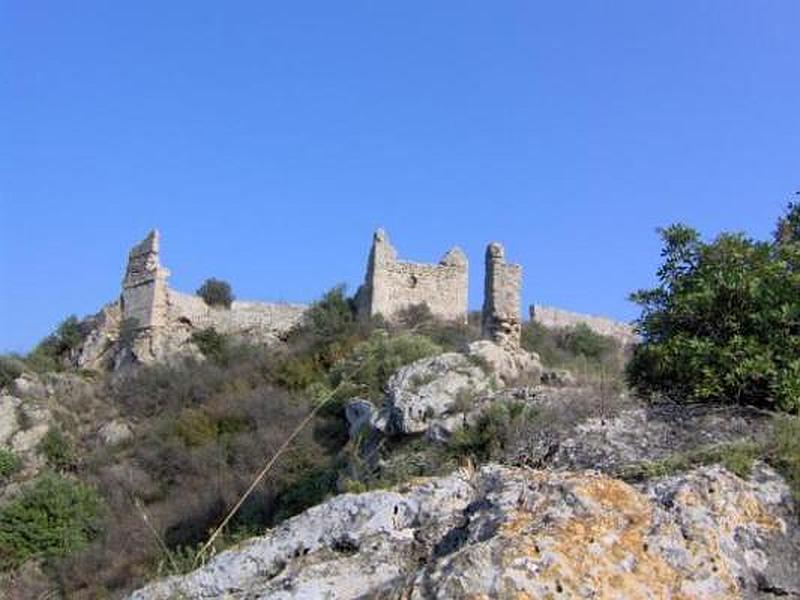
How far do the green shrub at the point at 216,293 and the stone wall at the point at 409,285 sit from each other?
17.3ft

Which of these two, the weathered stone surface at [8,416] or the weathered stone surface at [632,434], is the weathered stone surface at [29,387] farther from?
the weathered stone surface at [632,434]

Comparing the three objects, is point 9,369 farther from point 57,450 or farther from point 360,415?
point 360,415

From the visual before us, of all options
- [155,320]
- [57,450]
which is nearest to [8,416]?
[57,450]

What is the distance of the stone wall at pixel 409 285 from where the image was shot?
2888 centimetres

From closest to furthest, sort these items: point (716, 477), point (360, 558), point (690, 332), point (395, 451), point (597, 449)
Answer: point (360, 558)
point (716, 477)
point (597, 449)
point (690, 332)
point (395, 451)

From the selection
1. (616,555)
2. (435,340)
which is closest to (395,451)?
(616,555)

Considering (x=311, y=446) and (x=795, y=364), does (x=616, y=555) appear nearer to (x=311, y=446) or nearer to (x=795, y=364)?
(x=795, y=364)

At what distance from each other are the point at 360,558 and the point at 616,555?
98cm

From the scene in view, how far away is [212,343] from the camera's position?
29828 millimetres

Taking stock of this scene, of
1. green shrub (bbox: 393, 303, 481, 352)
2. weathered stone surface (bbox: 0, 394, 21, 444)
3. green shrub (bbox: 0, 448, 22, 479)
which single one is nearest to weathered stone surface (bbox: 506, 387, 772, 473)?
green shrub (bbox: 393, 303, 481, 352)

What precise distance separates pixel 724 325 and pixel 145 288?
25.7 meters

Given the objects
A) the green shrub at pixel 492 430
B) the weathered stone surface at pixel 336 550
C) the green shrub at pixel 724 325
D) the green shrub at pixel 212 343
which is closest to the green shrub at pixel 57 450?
the green shrub at pixel 212 343

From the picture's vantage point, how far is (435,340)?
79.6ft

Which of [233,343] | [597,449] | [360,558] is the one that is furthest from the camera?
[233,343]
